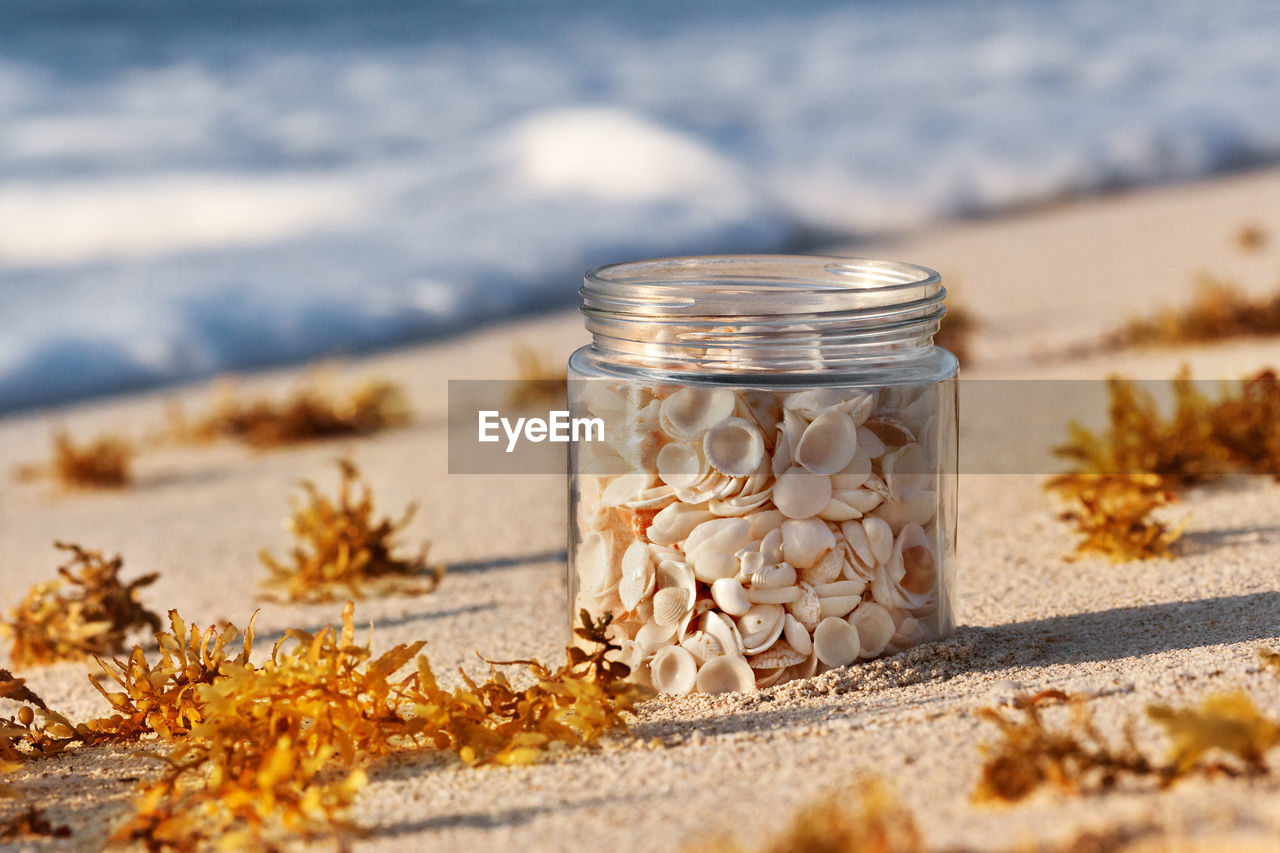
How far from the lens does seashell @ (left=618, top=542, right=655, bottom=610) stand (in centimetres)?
207

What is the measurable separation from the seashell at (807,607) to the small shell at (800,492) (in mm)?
120

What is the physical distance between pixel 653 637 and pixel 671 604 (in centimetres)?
7

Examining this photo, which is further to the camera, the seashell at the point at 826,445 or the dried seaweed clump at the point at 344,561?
the dried seaweed clump at the point at 344,561

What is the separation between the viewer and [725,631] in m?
2.05

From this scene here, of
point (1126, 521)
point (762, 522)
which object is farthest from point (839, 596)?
point (1126, 521)

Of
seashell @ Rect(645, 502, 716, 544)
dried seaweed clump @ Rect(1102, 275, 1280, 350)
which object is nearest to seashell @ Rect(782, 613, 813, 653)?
seashell @ Rect(645, 502, 716, 544)

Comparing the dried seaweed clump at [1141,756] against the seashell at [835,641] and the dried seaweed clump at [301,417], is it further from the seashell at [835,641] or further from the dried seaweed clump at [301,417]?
the dried seaweed clump at [301,417]

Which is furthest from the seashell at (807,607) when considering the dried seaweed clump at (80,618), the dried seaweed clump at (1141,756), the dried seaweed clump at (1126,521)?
the dried seaweed clump at (80,618)

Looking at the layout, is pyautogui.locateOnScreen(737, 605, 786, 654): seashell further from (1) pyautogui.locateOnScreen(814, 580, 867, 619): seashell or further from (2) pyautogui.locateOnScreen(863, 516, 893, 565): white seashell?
(2) pyautogui.locateOnScreen(863, 516, 893, 565): white seashell

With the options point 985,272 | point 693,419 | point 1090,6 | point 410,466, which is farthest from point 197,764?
point 1090,6

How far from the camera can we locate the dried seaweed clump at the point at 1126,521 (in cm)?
288

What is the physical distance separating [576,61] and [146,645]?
454 inches

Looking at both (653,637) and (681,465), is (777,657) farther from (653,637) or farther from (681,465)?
(681,465)

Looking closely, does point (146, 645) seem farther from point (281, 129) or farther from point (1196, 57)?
point (1196, 57)
